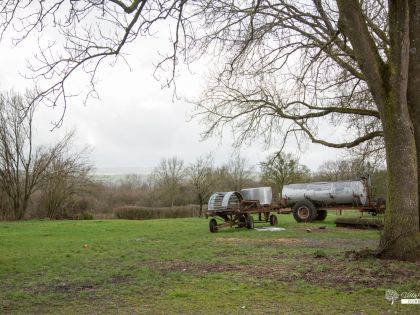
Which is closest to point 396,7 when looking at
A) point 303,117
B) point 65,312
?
point 303,117

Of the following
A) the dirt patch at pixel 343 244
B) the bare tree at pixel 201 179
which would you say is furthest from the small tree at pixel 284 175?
the dirt patch at pixel 343 244

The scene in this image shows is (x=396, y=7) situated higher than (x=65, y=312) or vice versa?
(x=396, y=7)

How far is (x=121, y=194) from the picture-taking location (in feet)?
178

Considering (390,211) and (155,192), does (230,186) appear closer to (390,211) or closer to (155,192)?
(155,192)

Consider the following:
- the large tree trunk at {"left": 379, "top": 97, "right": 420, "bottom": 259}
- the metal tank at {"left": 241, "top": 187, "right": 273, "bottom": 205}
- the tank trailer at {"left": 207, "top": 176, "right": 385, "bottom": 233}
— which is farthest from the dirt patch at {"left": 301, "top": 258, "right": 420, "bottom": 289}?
the metal tank at {"left": 241, "top": 187, "right": 273, "bottom": 205}

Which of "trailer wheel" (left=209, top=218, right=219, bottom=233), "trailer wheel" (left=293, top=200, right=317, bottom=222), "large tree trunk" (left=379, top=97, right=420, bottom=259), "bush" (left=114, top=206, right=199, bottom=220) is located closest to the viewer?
"large tree trunk" (left=379, top=97, right=420, bottom=259)

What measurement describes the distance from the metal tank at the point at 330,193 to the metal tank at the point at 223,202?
630 centimetres

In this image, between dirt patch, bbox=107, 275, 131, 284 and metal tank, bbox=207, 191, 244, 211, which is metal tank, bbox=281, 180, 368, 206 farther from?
dirt patch, bbox=107, 275, 131, 284

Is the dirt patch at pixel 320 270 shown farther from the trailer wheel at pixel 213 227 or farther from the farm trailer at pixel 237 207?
the farm trailer at pixel 237 207

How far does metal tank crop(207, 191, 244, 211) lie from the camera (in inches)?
729

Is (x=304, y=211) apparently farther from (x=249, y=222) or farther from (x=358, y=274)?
(x=358, y=274)

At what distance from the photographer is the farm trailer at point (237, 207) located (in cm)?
1848

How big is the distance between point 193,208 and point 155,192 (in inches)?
450

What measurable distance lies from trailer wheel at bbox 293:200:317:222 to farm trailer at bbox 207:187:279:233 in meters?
3.67
